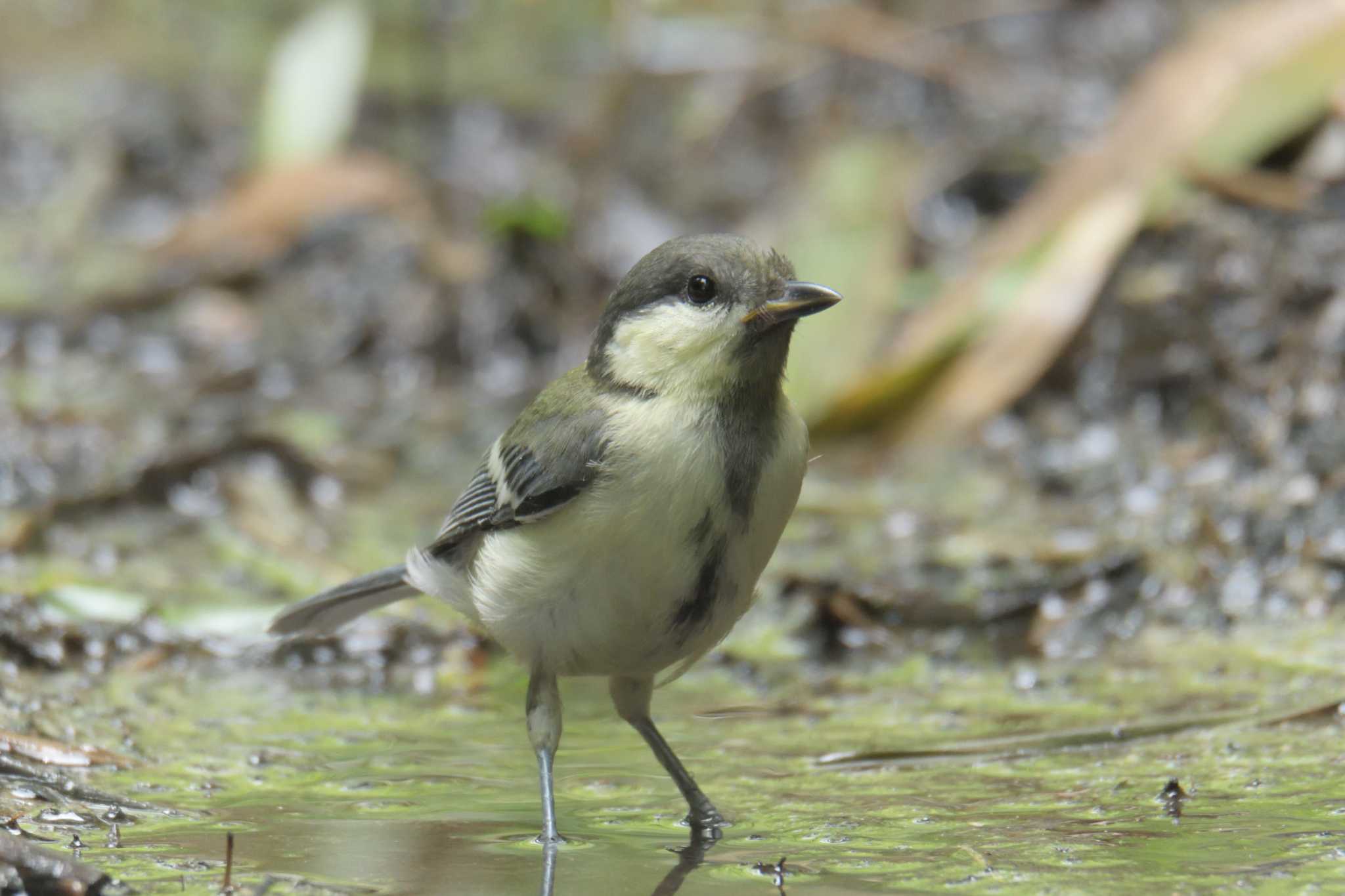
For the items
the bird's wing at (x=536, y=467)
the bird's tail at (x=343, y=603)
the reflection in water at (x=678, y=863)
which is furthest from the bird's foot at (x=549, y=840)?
the bird's tail at (x=343, y=603)

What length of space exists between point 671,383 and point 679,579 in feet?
1.36

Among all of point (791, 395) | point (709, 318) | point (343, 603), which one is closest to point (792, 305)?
point (709, 318)

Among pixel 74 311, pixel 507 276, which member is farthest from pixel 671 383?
pixel 74 311

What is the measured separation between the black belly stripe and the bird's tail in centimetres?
101

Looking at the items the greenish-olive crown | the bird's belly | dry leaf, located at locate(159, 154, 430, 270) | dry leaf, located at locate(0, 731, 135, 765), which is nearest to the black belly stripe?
the bird's belly

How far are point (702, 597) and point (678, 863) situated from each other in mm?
569

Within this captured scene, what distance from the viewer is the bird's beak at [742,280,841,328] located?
349 centimetres

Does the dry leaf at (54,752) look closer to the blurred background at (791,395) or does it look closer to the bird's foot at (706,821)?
the blurred background at (791,395)

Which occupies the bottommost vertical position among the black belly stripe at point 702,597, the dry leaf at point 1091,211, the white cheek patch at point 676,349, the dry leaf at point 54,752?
the dry leaf at point 54,752

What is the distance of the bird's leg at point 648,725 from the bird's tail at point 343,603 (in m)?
0.68

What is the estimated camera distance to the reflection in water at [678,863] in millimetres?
2898

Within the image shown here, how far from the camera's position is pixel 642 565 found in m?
3.36

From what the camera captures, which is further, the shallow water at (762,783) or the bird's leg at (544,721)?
the bird's leg at (544,721)

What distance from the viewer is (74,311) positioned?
27.0ft
